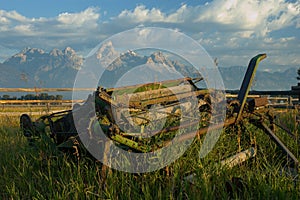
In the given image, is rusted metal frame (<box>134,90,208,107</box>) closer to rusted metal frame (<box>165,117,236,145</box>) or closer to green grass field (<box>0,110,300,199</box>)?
rusted metal frame (<box>165,117,236,145</box>)

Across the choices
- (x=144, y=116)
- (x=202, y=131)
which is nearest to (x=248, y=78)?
(x=202, y=131)

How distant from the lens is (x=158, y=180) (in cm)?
323

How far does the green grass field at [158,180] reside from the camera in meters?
2.82

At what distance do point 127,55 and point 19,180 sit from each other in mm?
2086

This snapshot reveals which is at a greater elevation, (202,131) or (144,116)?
(144,116)

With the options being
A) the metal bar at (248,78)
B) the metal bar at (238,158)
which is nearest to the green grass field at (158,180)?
the metal bar at (238,158)

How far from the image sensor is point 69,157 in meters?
3.82

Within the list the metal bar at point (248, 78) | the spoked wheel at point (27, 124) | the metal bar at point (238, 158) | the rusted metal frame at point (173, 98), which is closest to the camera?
the metal bar at point (238, 158)

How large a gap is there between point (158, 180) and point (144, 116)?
836 millimetres

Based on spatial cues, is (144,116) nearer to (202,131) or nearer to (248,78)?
(202,131)

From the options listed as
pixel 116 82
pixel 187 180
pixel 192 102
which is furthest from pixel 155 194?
pixel 192 102

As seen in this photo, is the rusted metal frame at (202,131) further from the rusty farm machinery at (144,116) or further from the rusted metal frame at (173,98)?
the rusted metal frame at (173,98)

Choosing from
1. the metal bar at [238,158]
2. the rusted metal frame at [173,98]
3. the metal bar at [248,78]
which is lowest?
the metal bar at [238,158]

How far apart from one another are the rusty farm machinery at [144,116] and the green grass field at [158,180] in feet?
0.80
